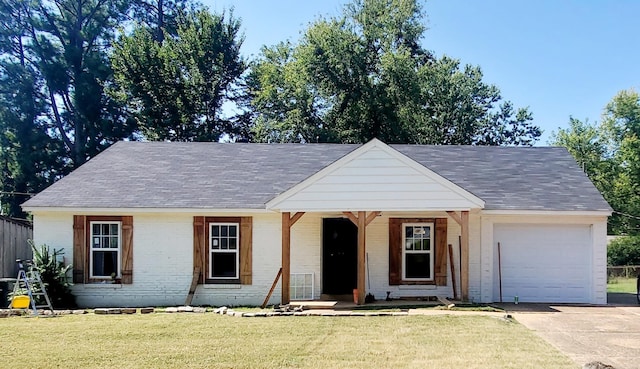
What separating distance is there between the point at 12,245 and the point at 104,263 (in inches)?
196

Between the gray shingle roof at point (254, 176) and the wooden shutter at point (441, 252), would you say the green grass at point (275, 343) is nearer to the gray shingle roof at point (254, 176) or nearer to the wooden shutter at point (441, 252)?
the wooden shutter at point (441, 252)

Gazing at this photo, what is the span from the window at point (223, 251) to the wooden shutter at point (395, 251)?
411 cm

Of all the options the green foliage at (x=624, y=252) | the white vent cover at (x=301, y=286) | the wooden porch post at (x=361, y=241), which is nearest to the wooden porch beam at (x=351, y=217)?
the wooden porch post at (x=361, y=241)

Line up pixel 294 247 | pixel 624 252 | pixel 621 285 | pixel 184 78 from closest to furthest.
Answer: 1. pixel 294 247
2. pixel 621 285
3. pixel 624 252
4. pixel 184 78

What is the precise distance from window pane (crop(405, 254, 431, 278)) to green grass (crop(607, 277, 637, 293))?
860cm

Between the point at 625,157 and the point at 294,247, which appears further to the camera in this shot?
the point at 625,157

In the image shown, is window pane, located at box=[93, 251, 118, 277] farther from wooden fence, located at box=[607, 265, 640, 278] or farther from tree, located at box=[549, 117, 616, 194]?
tree, located at box=[549, 117, 616, 194]

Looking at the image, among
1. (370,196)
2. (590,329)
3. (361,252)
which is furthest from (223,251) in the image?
(590,329)

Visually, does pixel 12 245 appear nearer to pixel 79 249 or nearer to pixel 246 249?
pixel 79 249

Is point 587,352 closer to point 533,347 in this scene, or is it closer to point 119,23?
point 533,347

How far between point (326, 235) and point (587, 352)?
8.69 m

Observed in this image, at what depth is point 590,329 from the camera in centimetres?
1152

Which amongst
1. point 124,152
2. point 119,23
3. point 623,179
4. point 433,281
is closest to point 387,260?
point 433,281

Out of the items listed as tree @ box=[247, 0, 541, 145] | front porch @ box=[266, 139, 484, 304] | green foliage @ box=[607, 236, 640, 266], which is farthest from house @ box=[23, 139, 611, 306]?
tree @ box=[247, 0, 541, 145]
